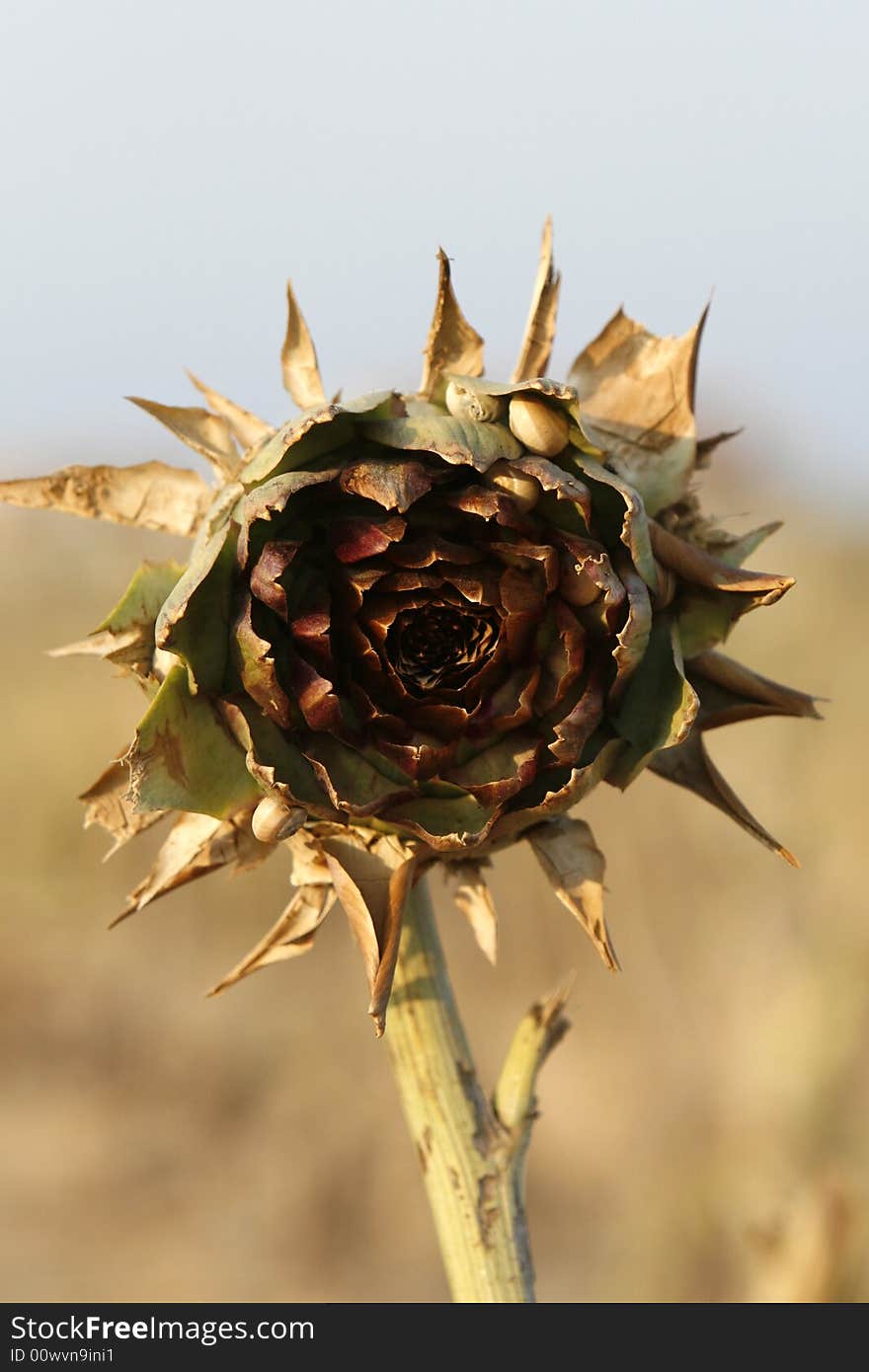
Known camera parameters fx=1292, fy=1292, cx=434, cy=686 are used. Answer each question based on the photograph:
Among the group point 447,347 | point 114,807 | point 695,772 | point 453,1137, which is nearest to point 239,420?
point 447,347

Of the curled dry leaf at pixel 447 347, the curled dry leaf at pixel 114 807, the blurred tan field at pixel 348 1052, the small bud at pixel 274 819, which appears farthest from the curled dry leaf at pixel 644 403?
the blurred tan field at pixel 348 1052

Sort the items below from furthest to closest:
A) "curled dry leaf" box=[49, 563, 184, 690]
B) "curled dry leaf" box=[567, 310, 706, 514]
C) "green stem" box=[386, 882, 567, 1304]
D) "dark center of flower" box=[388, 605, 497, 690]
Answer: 1. "green stem" box=[386, 882, 567, 1304]
2. "curled dry leaf" box=[567, 310, 706, 514]
3. "dark center of flower" box=[388, 605, 497, 690]
4. "curled dry leaf" box=[49, 563, 184, 690]

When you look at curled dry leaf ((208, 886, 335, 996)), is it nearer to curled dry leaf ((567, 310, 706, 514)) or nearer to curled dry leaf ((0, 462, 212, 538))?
curled dry leaf ((0, 462, 212, 538))

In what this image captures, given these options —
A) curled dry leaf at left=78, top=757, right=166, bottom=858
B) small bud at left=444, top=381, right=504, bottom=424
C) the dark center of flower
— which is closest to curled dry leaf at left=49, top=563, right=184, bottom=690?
curled dry leaf at left=78, top=757, right=166, bottom=858

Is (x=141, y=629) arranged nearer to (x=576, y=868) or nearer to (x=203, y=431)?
(x=203, y=431)

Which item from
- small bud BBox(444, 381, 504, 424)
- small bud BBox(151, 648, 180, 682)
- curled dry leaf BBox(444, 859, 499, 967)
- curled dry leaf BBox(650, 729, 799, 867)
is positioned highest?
small bud BBox(444, 381, 504, 424)

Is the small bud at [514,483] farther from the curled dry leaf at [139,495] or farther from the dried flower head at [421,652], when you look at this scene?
the curled dry leaf at [139,495]

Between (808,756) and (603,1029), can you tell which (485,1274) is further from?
(808,756)
